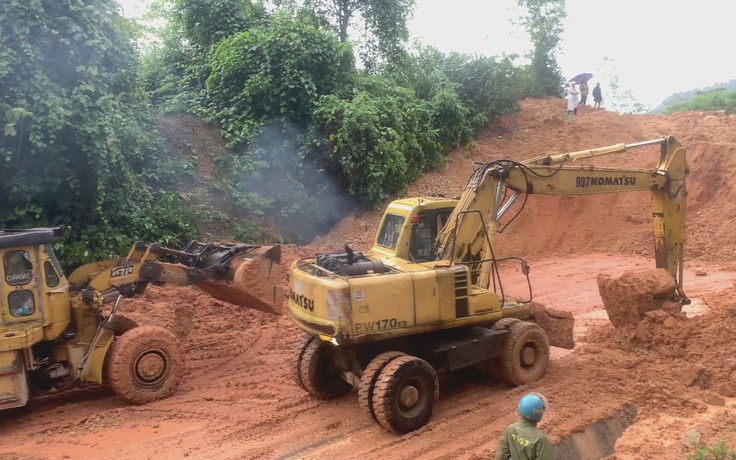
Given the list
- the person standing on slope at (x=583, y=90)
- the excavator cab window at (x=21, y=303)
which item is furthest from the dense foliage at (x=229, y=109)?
the excavator cab window at (x=21, y=303)

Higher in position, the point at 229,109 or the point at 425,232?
the point at 229,109

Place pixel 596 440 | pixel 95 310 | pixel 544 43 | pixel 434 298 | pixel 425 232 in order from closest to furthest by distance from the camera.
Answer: pixel 596 440, pixel 434 298, pixel 95 310, pixel 425 232, pixel 544 43

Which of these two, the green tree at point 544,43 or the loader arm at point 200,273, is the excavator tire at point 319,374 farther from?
the green tree at point 544,43

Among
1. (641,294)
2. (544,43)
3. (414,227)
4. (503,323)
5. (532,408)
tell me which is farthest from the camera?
(544,43)

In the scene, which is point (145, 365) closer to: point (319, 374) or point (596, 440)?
point (319, 374)

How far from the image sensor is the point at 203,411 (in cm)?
788

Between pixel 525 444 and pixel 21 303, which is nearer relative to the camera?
pixel 525 444

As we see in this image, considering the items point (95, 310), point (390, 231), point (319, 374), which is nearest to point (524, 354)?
point (390, 231)

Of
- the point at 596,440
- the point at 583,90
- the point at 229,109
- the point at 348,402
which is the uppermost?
the point at 583,90

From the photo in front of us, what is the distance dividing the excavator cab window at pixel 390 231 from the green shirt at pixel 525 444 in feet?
12.8

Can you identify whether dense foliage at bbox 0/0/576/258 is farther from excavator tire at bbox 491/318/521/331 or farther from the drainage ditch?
the drainage ditch

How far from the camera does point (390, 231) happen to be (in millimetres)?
8828

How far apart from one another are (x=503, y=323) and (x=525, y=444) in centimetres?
→ 366

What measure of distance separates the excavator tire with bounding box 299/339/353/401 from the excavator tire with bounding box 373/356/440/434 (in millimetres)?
1333
